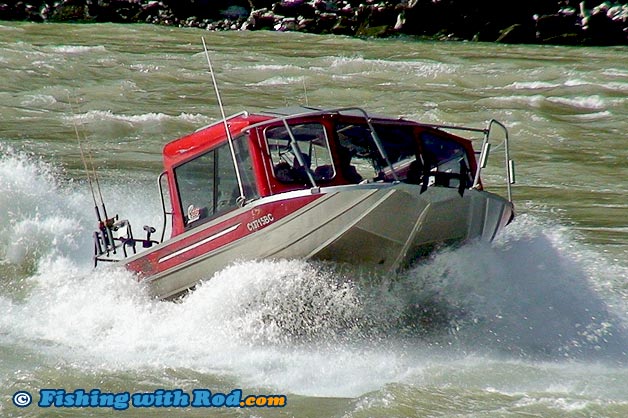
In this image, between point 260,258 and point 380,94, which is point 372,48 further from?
point 260,258

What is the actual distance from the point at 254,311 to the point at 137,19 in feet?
113

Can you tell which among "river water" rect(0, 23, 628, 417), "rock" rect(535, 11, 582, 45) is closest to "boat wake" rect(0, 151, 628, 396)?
"river water" rect(0, 23, 628, 417)

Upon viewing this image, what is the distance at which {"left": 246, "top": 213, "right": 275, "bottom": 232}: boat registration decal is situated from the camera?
1039cm

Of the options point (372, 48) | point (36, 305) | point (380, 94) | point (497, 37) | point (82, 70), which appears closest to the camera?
point (36, 305)

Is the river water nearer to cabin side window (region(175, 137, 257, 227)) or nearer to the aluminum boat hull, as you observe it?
the aluminum boat hull

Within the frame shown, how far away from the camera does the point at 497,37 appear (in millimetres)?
39000

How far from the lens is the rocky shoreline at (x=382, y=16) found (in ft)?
126

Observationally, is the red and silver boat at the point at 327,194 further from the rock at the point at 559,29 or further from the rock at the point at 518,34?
the rock at the point at 518,34

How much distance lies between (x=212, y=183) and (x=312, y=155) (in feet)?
3.72

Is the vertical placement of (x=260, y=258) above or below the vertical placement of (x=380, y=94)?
above

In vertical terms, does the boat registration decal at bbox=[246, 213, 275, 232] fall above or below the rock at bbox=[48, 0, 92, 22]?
above

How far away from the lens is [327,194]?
33.2 feet

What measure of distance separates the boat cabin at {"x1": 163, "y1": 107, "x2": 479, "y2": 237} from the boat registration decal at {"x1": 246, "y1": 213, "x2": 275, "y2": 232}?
8.6 inches

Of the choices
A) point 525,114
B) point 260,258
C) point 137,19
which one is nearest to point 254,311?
point 260,258
